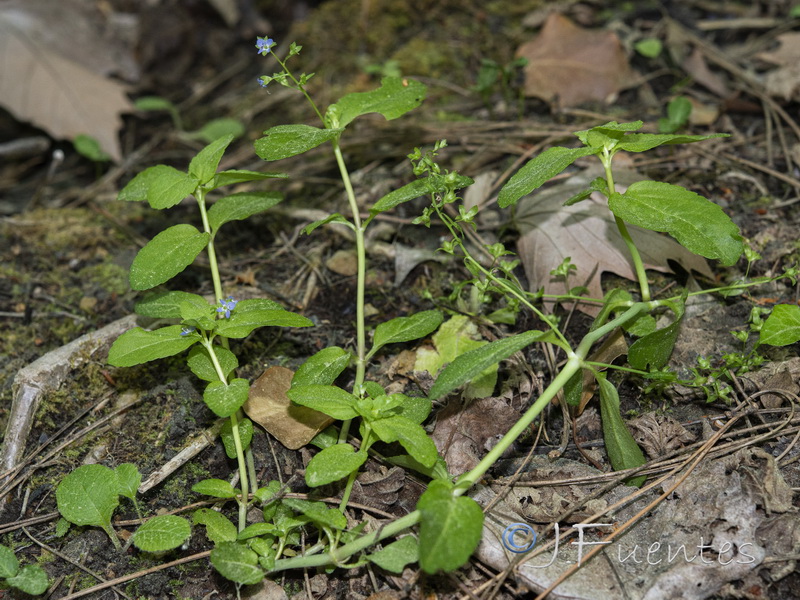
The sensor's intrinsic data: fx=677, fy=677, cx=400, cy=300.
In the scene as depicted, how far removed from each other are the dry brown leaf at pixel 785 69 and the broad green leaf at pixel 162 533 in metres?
3.52

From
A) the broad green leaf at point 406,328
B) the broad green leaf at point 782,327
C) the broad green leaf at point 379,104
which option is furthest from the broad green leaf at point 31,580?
the broad green leaf at point 782,327

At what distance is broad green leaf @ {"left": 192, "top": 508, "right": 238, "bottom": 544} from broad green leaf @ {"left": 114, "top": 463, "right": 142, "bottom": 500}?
8.5 inches

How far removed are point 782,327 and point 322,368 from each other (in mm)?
1550

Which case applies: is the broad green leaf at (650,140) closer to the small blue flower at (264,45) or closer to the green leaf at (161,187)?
the small blue flower at (264,45)

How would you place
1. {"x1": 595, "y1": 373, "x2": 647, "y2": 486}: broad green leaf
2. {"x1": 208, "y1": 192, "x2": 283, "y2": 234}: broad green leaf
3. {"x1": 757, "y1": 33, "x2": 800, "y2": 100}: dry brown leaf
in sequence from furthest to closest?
{"x1": 757, "y1": 33, "x2": 800, "y2": 100}: dry brown leaf < {"x1": 208, "y1": 192, "x2": 283, "y2": 234}: broad green leaf < {"x1": 595, "y1": 373, "x2": 647, "y2": 486}: broad green leaf

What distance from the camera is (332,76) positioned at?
173 inches

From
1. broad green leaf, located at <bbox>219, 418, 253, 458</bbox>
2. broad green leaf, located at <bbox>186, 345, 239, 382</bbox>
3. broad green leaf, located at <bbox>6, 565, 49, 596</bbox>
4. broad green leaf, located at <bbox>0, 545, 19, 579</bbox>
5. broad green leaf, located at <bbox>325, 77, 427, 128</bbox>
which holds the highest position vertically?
broad green leaf, located at <bbox>325, 77, 427, 128</bbox>

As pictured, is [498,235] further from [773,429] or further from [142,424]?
[142,424]

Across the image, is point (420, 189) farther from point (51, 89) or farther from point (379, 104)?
Answer: point (51, 89)

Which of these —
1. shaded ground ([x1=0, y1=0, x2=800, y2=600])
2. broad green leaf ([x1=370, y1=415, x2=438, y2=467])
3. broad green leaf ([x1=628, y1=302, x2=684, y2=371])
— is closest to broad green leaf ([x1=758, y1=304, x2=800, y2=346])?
shaded ground ([x1=0, y1=0, x2=800, y2=600])

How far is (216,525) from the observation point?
2141 mm

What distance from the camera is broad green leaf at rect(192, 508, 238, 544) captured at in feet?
6.95

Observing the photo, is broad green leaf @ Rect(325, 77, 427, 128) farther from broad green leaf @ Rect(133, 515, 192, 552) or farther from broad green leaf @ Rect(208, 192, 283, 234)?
broad green leaf @ Rect(133, 515, 192, 552)

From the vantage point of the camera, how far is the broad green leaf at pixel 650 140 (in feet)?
7.12
